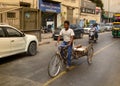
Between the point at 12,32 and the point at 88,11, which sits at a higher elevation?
the point at 88,11

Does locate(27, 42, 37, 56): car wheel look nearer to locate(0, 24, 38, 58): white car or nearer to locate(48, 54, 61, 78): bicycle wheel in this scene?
locate(0, 24, 38, 58): white car

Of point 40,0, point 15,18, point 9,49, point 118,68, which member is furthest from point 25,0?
point 118,68

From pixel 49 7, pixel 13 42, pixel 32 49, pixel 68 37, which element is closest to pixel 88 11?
pixel 49 7

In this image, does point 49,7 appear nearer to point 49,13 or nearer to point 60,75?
point 49,13

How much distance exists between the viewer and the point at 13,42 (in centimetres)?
1164

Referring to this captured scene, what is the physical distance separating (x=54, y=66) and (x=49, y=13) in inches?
1083

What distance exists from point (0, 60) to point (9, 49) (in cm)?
85

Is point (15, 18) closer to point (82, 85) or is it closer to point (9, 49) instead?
point (9, 49)

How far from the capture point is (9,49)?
11.4 metres

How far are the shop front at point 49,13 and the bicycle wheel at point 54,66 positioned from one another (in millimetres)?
23427

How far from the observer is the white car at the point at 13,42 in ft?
36.2

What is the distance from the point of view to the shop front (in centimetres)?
3288

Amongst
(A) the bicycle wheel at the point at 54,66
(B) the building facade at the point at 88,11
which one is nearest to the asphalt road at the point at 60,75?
(A) the bicycle wheel at the point at 54,66

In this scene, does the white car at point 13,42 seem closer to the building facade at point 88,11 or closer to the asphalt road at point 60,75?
the asphalt road at point 60,75
